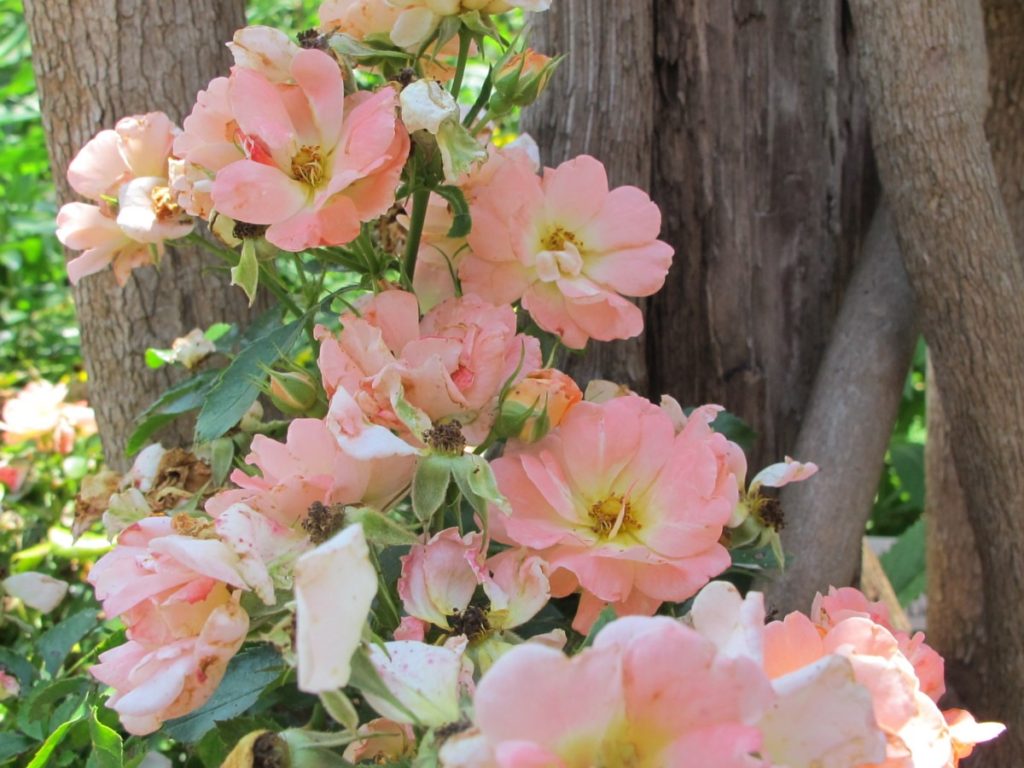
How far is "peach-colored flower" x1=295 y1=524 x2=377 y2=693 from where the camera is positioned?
350mm

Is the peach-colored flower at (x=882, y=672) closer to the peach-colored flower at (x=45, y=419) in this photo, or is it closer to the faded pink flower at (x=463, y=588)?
the faded pink flower at (x=463, y=588)

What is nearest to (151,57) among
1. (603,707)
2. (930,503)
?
(603,707)

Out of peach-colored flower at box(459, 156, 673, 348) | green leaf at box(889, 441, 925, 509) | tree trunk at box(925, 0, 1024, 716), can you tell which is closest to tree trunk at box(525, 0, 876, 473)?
tree trunk at box(925, 0, 1024, 716)

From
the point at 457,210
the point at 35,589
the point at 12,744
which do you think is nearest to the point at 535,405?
the point at 457,210

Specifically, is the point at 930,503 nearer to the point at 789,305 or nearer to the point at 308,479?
the point at 789,305

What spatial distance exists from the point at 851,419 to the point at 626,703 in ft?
2.31

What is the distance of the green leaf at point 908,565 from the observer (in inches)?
63.1

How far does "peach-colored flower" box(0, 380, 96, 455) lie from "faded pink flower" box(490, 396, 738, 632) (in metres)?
0.95

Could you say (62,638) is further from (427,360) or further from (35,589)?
(427,360)

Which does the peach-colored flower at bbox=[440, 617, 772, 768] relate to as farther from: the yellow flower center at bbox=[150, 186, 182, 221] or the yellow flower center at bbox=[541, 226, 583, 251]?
the yellow flower center at bbox=[150, 186, 182, 221]

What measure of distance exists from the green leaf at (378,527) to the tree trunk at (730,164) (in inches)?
21.2

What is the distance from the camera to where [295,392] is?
622 mm

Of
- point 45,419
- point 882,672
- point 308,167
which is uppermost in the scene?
point 308,167

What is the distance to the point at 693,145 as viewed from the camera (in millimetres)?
1017
